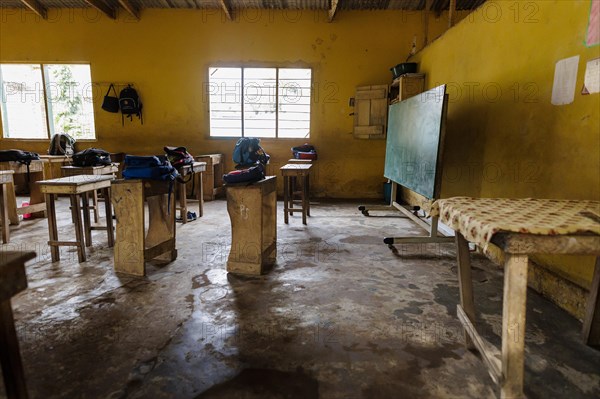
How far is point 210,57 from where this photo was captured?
6191 mm

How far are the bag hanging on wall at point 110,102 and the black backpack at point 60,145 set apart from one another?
2.76 feet

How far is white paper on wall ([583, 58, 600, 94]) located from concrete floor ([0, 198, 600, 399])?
4.27ft

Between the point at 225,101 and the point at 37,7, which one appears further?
the point at 225,101

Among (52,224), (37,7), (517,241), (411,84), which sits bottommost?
(52,224)

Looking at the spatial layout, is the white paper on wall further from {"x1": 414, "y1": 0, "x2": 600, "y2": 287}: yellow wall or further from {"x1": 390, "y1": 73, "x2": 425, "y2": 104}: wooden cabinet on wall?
{"x1": 390, "y1": 73, "x2": 425, "y2": 104}: wooden cabinet on wall

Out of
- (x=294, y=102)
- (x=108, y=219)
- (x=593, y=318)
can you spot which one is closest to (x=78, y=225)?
(x=108, y=219)

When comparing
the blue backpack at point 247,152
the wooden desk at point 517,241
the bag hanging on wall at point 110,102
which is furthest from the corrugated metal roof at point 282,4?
the wooden desk at point 517,241

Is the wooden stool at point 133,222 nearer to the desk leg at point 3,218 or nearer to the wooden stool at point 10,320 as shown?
the wooden stool at point 10,320

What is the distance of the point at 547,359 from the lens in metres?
1.59

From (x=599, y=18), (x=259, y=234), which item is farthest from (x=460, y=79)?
(x=259, y=234)

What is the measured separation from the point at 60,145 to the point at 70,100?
1242 mm

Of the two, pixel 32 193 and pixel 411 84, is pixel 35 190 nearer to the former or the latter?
pixel 32 193

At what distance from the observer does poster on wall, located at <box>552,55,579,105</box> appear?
6.75 feet

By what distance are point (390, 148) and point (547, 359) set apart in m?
3.37
